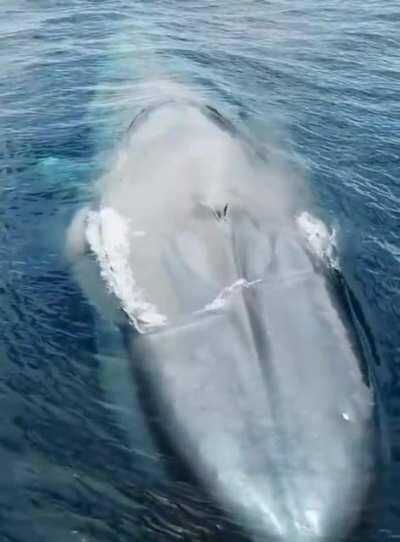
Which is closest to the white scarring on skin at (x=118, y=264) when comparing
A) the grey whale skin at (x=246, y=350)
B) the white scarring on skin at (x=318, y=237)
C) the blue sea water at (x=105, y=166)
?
the grey whale skin at (x=246, y=350)

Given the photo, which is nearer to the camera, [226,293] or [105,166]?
[226,293]

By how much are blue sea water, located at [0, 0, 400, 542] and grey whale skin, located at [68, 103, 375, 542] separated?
568mm

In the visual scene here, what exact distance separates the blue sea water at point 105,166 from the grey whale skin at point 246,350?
22.4 inches

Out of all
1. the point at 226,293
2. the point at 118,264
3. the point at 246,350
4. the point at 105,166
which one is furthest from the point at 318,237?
the point at 105,166

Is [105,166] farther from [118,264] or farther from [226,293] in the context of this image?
[226,293]

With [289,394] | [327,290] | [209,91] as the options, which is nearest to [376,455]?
[289,394]

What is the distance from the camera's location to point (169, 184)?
18562 mm

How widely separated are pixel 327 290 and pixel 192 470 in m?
4.85

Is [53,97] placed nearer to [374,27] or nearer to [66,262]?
[66,262]

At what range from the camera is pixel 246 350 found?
13656mm

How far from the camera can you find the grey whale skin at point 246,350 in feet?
38.3

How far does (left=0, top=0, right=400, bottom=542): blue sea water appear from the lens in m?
12.4

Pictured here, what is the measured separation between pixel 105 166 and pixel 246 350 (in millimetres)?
10137

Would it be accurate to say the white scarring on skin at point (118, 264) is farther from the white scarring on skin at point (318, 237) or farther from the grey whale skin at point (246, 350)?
the white scarring on skin at point (318, 237)
